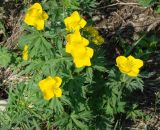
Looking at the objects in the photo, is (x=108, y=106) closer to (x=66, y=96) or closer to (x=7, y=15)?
(x=66, y=96)

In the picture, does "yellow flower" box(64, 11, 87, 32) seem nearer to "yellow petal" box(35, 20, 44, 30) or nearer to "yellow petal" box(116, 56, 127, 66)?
"yellow petal" box(35, 20, 44, 30)

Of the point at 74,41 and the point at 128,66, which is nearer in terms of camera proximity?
the point at 74,41

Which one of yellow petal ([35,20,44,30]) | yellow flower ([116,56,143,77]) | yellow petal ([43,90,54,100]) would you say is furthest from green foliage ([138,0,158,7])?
yellow petal ([43,90,54,100])

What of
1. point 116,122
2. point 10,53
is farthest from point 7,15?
point 116,122

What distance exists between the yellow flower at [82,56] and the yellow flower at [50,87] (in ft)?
0.57

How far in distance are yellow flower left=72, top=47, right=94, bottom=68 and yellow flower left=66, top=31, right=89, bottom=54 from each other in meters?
0.03

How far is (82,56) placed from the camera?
3.09 m

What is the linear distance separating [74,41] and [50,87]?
35cm

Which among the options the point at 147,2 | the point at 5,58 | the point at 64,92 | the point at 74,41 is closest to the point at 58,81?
the point at 64,92

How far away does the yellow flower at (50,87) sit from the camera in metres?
3.12

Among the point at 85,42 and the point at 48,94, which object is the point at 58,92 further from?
the point at 85,42

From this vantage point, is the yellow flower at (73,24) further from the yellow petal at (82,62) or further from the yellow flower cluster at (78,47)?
the yellow petal at (82,62)

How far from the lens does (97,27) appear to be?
15.6 feet

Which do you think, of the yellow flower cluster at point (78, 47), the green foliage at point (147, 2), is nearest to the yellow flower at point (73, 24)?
the yellow flower cluster at point (78, 47)
